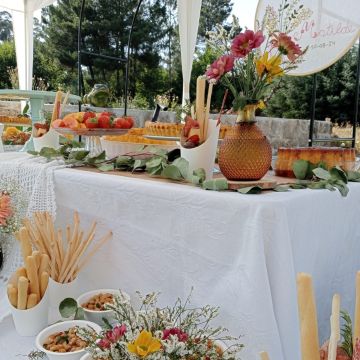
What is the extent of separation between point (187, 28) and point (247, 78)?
9.92 ft

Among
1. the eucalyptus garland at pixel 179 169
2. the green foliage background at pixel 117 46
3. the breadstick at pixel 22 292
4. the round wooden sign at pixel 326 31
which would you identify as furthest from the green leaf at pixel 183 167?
the green foliage background at pixel 117 46

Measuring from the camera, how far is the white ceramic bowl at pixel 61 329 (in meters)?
0.77

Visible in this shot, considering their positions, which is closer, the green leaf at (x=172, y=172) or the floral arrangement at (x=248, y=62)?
the floral arrangement at (x=248, y=62)

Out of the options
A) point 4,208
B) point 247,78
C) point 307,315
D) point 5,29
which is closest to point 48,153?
point 4,208

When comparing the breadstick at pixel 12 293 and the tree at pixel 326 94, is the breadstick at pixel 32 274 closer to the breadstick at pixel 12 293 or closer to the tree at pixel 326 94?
the breadstick at pixel 12 293

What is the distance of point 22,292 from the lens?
902mm

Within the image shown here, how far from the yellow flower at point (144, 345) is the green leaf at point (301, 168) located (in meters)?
0.55

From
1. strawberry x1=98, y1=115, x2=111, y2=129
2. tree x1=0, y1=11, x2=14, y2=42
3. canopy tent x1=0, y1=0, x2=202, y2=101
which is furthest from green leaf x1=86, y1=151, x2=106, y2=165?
tree x1=0, y1=11, x2=14, y2=42

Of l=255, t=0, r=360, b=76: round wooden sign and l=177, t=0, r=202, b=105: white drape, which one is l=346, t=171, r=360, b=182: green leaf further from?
l=177, t=0, r=202, b=105: white drape

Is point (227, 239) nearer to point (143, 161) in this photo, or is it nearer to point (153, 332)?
point (153, 332)

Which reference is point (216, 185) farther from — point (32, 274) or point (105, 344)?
point (32, 274)

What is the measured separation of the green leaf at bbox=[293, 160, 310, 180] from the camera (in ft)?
3.13

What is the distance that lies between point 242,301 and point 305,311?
259 mm

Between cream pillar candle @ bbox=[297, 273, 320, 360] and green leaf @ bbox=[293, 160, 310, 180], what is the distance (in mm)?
517
